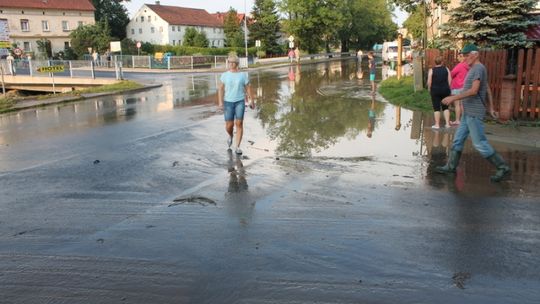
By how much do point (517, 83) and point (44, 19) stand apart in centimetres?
7604

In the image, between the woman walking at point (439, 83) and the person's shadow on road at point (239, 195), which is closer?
the person's shadow on road at point (239, 195)

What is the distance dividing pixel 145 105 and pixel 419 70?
10.3 meters

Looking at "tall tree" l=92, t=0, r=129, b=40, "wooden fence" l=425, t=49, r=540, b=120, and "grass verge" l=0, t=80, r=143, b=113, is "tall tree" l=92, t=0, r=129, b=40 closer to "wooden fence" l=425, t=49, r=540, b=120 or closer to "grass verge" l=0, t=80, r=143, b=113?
"grass verge" l=0, t=80, r=143, b=113

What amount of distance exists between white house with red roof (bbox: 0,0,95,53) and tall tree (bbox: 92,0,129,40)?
20.9 ft

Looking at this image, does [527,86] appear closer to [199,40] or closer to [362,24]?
[199,40]

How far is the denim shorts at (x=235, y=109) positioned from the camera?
9383mm

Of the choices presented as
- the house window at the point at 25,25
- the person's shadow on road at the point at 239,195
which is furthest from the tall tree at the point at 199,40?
the person's shadow on road at the point at 239,195

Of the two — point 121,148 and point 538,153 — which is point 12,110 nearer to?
point 121,148

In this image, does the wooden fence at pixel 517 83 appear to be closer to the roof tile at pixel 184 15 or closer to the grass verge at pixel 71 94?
the grass verge at pixel 71 94

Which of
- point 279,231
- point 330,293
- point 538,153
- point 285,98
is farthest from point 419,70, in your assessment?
point 330,293

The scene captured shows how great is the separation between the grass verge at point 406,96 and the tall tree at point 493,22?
8.25 ft

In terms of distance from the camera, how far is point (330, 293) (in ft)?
12.7

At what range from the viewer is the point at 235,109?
31.1 ft

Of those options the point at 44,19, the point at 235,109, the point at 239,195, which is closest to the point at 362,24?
the point at 44,19
